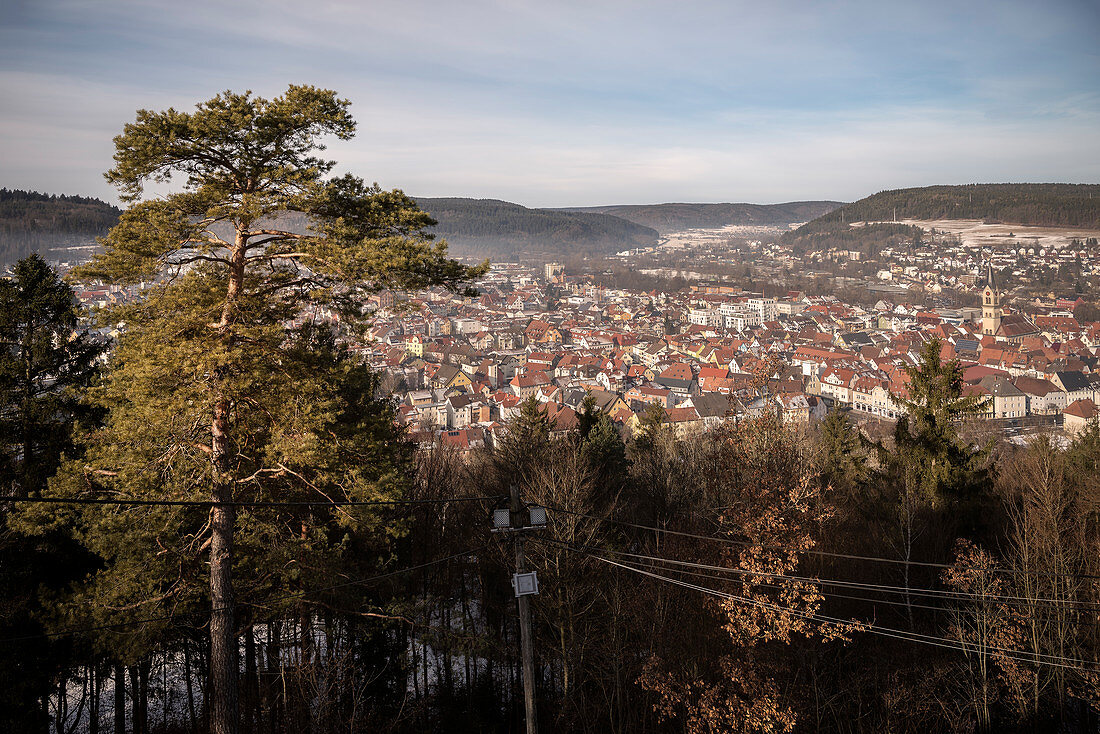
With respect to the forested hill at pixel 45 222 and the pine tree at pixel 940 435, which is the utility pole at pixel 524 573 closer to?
the pine tree at pixel 940 435

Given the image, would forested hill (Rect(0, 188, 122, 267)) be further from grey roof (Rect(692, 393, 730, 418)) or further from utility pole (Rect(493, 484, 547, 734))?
grey roof (Rect(692, 393, 730, 418))

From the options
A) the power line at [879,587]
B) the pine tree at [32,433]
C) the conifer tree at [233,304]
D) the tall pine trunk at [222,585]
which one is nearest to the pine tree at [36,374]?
the pine tree at [32,433]

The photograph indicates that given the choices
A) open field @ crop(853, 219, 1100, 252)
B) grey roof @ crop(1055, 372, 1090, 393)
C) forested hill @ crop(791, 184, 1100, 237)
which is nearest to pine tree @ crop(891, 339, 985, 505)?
grey roof @ crop(1055, 372, 1090, 393)

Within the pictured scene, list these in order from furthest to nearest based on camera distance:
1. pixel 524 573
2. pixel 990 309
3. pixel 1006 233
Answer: pixel 1006 233, pixel 990 309, pixel 524 573

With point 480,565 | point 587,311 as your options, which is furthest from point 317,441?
point 587,311

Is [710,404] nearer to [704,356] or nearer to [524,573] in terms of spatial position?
[704,356]

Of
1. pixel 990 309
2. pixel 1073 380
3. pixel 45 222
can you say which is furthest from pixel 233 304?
pixel 990 309
